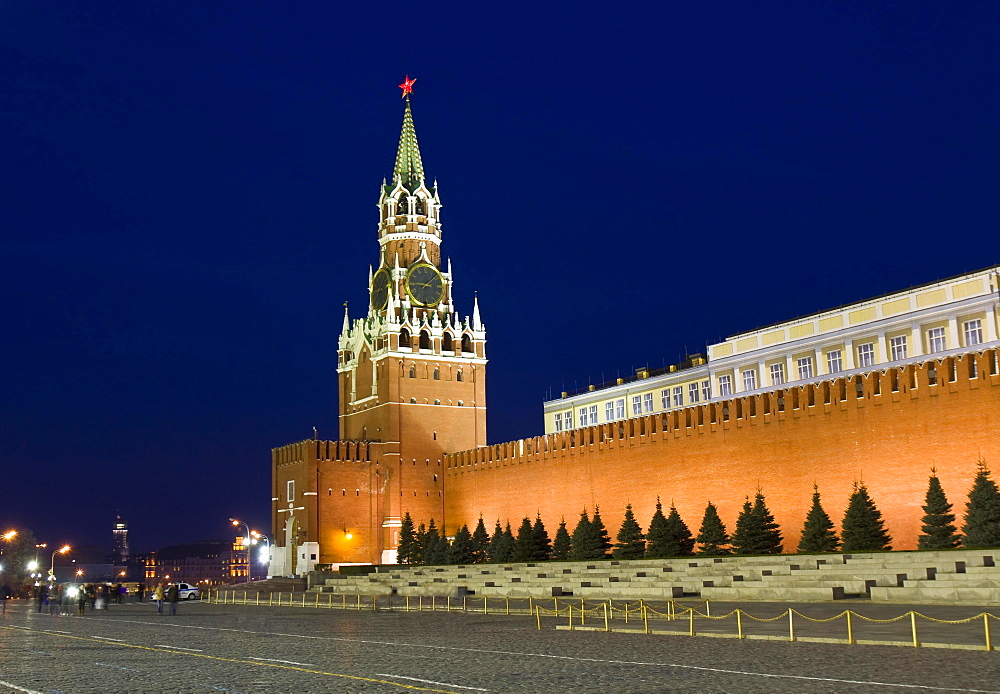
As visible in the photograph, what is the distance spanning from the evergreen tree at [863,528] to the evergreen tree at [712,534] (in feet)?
13.6

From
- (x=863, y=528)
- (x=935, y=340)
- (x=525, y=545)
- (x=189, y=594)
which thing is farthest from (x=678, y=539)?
(x=189, y=594)

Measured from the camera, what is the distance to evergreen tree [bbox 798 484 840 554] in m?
28.2

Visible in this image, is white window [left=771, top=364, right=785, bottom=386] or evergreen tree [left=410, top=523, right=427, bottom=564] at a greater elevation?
white window [left=771, top=364, right=785, bottom=386]

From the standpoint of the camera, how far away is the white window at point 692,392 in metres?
53.7

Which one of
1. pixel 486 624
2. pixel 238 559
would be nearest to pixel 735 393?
pixel 486 624

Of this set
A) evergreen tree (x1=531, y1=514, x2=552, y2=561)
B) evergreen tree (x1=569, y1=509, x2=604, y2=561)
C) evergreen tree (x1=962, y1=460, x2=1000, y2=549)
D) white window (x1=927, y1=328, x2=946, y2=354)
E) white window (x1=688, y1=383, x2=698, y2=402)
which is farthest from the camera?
white window (x1=688, y1=383, x2=698, y2=402)

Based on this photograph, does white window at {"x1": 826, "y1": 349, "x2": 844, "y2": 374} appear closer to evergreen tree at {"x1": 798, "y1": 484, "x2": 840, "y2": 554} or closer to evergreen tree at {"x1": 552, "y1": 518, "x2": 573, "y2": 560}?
evergreen tree at {"x1": 552, "y1": 518, "x2": 573, "y2": 560}

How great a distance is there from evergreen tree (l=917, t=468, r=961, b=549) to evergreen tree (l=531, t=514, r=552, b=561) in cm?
1508

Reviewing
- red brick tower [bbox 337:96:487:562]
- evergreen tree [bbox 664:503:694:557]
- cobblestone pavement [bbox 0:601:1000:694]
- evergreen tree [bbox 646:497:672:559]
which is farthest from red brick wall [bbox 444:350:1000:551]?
cobblestone pavement [bbox 0:601:1000:694]

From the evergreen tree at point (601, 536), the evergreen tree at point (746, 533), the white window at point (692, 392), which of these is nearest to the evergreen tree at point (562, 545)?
the evergreen tree at point (601, 536)

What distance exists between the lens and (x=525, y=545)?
38375 millimetres

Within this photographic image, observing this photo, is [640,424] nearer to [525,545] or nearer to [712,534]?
[525,545]

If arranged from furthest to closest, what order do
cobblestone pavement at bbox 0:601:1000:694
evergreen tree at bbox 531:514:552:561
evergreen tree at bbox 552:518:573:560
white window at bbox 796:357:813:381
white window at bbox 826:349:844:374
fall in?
1. white window at bbox 796:357:813:381
2. white window at bbox 826:349:844:374
3. evergreen tree at bbox 531:514:552:561
4. evergreen tree at bbox 552:518:573:560
5. cobblestone pavement at bbox 0:601:1000:694

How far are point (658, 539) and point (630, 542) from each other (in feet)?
5.50
